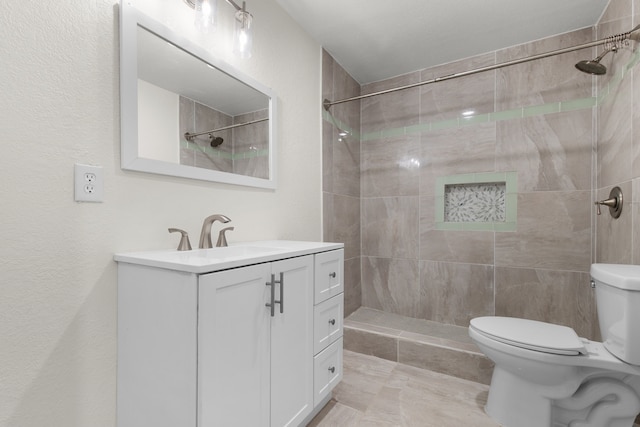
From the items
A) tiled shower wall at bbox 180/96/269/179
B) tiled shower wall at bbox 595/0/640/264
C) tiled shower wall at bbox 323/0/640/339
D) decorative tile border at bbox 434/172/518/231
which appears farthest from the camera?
decorative tile border at bbox 434/172/518/231

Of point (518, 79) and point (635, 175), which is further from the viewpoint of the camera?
point (518, 79)

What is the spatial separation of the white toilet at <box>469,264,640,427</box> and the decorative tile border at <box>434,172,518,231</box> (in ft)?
3.08

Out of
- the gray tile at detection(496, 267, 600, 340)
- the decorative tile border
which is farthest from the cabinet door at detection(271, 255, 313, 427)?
the gray tile at detection(496, 267, 600, 340)

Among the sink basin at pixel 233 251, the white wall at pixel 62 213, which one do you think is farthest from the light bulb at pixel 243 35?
the sink basin at pixel 233 251

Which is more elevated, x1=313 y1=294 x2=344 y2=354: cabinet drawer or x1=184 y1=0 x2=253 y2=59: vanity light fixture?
x1=184 y1=0 x2=253 y2=59: vanity light fixture

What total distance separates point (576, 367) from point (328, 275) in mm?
1182

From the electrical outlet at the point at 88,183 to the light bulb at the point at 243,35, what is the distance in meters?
0.83

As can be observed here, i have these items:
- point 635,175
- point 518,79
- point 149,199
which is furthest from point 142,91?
point 518,79

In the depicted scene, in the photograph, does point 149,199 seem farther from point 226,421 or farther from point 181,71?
point 226,421

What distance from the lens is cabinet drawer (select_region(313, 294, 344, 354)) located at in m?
1.34

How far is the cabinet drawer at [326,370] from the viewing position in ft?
4.43

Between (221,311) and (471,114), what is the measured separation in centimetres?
239

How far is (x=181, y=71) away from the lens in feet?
4.04

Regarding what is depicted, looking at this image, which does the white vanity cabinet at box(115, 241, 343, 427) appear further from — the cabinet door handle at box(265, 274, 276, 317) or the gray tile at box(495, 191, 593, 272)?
the gray tile at box(495, 191, 593, 272)
